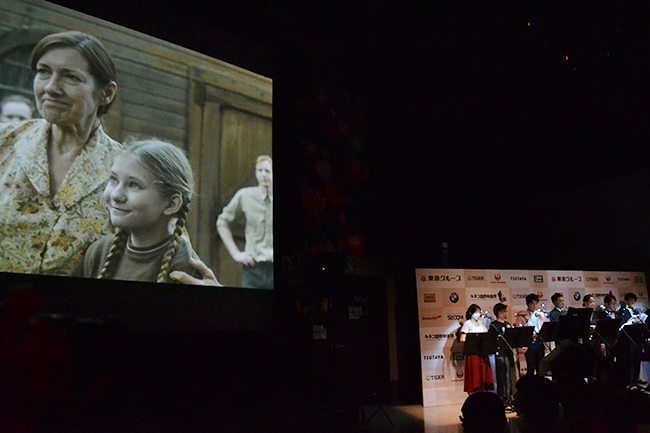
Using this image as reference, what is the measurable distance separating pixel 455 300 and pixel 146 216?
500cm

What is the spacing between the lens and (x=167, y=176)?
5.03 m

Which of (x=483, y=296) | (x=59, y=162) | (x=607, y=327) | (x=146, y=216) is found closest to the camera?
(x=59, y=162)

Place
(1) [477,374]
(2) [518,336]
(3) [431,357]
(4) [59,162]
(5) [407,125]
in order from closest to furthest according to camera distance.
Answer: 1. (4) [59,162]
2. (2) [518,336]
3. (1) [477,374]
4. (3) [431,357]
5. (5) [407,125]

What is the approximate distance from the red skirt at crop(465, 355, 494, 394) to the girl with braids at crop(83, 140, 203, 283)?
4.12 metres

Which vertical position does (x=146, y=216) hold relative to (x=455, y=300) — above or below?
above

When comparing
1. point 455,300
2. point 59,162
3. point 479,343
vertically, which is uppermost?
point 59,162

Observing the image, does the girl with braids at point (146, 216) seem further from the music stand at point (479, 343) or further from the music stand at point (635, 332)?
the music stand at point (635, 332)

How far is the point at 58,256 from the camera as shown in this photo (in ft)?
13.6

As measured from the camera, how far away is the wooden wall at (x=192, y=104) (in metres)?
4.48

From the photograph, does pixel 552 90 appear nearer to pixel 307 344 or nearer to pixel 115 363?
pixel 307 344

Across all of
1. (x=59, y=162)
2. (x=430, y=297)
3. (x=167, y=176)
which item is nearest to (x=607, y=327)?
(x=430, y=297)

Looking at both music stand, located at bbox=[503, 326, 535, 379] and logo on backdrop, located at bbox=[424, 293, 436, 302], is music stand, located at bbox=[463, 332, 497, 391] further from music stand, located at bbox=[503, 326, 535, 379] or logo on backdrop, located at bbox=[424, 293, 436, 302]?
logo on backdrop, located at bbox=[424, 293, 436, 302]

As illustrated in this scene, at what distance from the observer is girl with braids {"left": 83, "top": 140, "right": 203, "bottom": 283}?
179 inches

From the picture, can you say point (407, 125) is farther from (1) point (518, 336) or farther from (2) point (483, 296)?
(1) point (518, 336)
